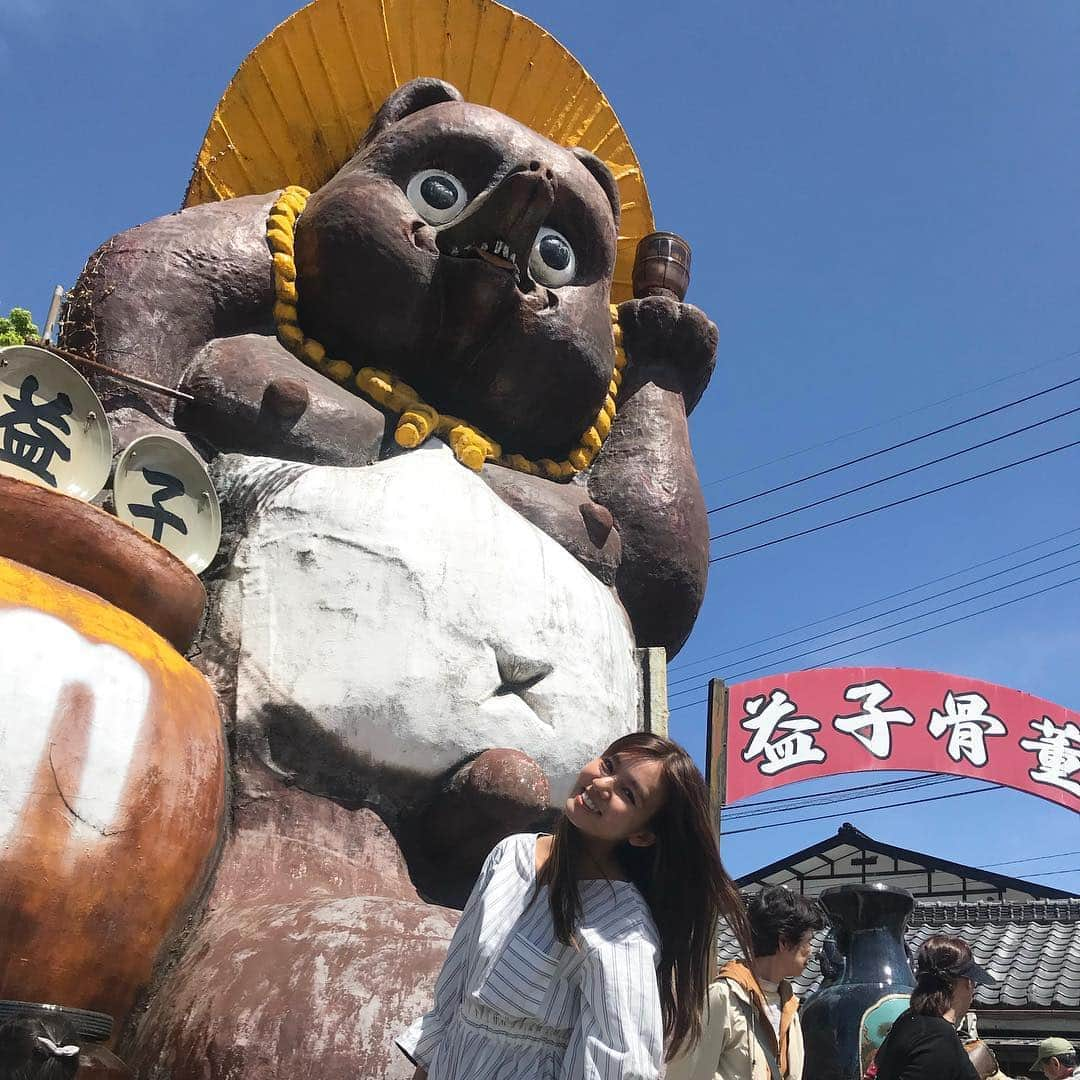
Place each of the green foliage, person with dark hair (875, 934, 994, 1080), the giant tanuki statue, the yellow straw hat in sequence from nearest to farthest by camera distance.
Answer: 1. person with dark hair (875, 934, 994, 1080)
2. the giant tanuki statue
3. the yellow straw hat
4. the green foliage

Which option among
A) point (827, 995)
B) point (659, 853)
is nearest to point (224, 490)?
point (659, 853)

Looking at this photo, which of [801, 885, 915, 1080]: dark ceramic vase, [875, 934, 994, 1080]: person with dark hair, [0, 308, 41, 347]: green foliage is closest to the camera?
[875, 934, 994, 1080]: person with dark hair

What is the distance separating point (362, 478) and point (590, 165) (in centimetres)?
171

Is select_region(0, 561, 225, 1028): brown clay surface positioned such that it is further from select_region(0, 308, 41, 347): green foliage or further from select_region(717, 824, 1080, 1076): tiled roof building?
select_region(0, 308, 41, 347): green foliage

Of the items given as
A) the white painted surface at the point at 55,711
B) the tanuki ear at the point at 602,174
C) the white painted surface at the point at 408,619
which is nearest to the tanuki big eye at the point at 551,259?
the tanuki ear at the point at 602,174

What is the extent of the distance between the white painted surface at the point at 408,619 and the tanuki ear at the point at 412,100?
1.35 m

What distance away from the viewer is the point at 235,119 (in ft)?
15.6

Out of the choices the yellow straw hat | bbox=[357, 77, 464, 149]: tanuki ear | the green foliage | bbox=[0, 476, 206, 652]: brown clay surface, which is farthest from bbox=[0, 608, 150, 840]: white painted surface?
the green foliage

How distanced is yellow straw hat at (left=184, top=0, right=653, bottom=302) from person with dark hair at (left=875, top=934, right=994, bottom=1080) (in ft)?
10.6

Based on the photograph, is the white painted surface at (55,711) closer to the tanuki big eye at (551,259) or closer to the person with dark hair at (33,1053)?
the person with dark hair at (33,1053)

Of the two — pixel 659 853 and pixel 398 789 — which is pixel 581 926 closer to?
pixel 659 853

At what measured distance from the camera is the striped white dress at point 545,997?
5.22 ft

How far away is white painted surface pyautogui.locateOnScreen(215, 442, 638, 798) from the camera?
3369 millimetres

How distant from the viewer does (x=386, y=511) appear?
3.58 metres
